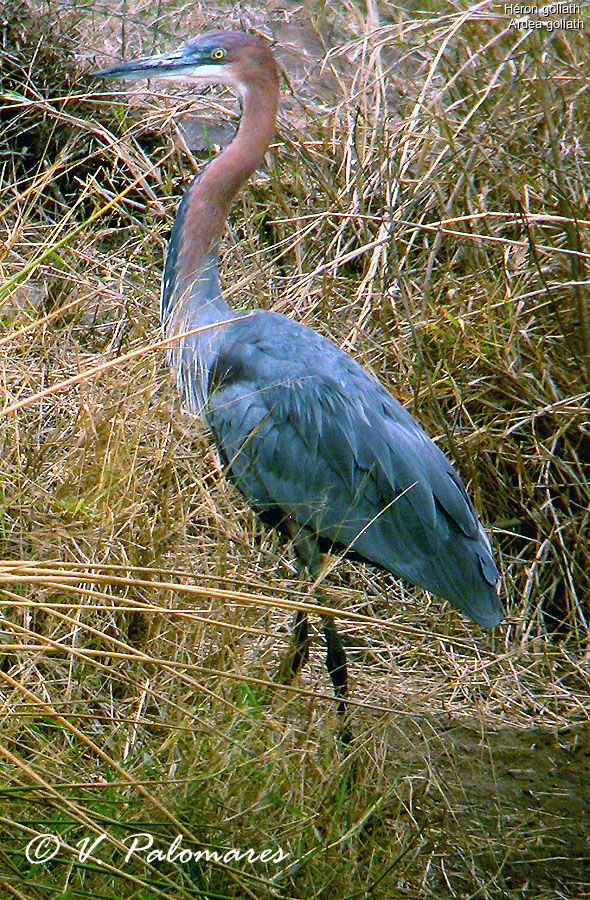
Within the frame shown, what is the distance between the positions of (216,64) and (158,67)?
18 cm

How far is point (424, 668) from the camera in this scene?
329 centimetres

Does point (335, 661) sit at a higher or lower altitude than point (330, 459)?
lower

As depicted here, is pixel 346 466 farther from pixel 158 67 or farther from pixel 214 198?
pixel 158 67

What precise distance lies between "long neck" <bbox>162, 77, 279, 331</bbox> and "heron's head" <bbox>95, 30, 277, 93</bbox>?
0.13 feet

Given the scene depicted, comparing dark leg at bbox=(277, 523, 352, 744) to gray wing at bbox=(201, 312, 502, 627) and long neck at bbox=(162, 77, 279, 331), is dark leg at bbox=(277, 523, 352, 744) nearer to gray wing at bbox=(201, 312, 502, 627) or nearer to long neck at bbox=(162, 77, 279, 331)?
gray wing at bbox=(201, 312, 502, 627)

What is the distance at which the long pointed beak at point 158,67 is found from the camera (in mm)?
3461

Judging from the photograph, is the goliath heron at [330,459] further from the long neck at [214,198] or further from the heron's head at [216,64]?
the heron's head at [216,64]

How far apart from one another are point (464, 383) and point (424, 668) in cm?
88

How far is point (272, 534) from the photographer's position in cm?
346

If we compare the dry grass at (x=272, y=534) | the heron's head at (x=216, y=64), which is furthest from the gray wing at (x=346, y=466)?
the heron's head at (x=216, y=64)

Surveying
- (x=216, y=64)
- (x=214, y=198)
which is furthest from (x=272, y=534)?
(x=216, y=64)

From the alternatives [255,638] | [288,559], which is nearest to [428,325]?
[288,559]

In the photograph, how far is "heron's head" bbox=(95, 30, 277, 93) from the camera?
346 centimetres

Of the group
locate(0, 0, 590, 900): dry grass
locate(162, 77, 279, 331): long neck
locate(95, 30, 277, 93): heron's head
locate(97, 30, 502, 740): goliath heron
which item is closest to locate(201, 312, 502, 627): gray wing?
locate(97, 30, 502, 740): goliath heron
